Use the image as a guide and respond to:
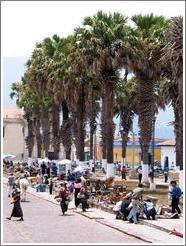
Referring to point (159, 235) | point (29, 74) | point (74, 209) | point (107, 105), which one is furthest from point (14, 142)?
point (159, 235)

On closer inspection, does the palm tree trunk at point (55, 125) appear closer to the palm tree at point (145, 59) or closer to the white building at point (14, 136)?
the palm tree at point (145, 59)

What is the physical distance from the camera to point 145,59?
47094 mm

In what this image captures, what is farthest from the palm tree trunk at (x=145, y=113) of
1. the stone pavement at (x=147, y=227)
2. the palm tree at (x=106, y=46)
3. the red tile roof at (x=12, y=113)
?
the red tile roof at (x=12, y=113)

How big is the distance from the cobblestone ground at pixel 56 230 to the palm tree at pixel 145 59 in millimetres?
17245

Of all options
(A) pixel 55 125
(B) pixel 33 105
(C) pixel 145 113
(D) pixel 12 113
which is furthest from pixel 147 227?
(D) pixel 12 113

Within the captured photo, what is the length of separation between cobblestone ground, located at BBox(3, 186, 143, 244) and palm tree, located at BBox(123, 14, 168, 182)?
17.2m

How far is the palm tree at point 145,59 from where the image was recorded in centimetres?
4684

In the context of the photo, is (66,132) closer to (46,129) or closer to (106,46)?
(46,129)

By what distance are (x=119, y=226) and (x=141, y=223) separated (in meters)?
1.25

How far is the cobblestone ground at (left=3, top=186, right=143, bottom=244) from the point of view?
20625mm

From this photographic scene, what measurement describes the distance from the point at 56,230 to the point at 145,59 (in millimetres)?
25374

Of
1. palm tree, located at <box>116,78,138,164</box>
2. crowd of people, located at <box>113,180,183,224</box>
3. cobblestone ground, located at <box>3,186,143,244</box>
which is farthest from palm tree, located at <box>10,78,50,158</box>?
crowd of people, located at <box>113,180,183,224</box>

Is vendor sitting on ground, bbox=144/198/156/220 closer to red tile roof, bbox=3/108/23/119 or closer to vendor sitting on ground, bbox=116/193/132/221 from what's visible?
vendor sitting on ground, bbox=116/193/132/221

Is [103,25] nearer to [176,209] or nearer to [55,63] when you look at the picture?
[55,63]
